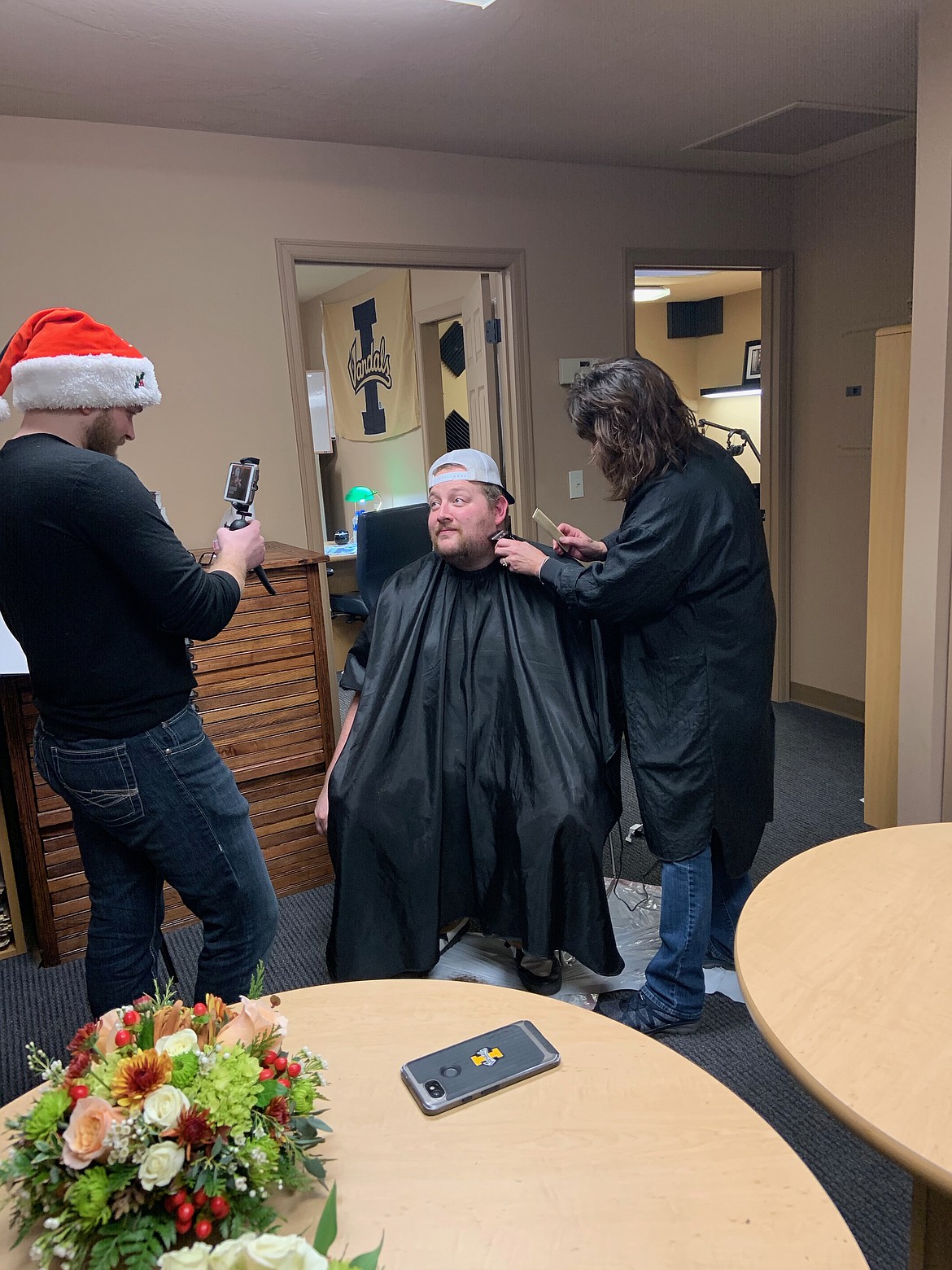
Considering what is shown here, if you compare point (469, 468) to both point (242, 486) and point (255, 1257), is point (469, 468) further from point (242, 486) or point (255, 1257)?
point (255, 1257)

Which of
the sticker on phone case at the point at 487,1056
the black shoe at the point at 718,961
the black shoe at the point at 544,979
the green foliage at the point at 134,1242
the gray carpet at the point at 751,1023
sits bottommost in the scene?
the gray carpet at the point at 751,1023

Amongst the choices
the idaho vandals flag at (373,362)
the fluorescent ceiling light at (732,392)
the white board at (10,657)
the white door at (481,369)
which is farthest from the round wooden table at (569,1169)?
the fluorescent ceiling light at (732,392)

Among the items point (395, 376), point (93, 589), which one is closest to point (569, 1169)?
point (93, 589)

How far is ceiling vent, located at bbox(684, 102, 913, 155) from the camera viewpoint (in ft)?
10.3

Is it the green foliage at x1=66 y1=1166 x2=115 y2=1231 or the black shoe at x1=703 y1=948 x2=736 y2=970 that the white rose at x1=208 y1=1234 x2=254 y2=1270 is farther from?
the black shoe at x1=703 y1=948 x2=736 y2=970

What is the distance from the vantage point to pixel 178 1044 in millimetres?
840

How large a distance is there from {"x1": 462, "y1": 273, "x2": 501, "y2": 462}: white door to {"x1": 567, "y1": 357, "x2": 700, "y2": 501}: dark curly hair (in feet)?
5.59

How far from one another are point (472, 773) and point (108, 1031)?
1302 mm

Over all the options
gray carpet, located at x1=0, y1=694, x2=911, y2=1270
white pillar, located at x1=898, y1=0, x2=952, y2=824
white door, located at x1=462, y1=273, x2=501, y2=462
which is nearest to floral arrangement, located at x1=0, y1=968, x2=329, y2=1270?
gray carpet, located at x1=0, y1=694, x2=911, y2=1270

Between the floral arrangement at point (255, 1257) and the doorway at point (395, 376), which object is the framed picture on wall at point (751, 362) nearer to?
the doorway at point (395, 376)

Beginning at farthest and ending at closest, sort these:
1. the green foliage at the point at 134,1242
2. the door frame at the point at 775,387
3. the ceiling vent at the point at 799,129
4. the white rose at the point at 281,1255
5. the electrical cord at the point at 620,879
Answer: the door frame at the point at 775,387 < the ceiling vent at the point at 799,129 < the electrical cord at the point at 620,879 < the green foliage at the point at 134,1242 < the white rose at the point at 281,1255

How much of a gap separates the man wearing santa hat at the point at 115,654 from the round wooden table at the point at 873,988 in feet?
3.02

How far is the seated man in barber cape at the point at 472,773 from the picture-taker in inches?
79.9

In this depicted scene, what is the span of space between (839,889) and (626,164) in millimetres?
3378
